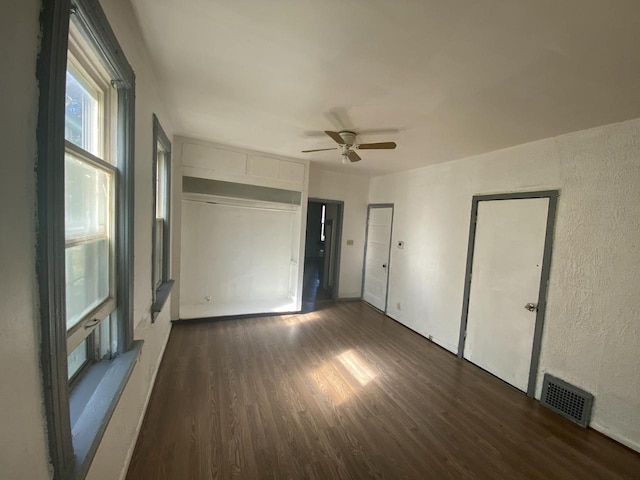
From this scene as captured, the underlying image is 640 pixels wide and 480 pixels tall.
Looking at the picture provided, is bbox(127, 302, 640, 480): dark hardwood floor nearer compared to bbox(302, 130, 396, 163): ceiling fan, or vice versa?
bbox(127, 302, 640, 480): dark hardwood floor

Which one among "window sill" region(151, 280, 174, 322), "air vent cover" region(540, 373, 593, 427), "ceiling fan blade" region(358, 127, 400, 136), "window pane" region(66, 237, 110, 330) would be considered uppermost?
"ceiling fan blade" region(358, 127, 400, 136)

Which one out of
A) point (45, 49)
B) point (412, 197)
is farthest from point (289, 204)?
point (45, 49)

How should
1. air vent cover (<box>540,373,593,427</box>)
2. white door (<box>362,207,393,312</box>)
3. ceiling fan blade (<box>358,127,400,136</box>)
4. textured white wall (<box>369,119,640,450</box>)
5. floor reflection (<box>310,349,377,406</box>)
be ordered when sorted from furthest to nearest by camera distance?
1. white door (<box>362,207,393,312</box>)
2. ceiling fan blade (<box>358,127,400,136</box>)
3. floor reflection (<box>310,349,377,406</box>)
4. air vent cover (<box>540,373,593,427</box>)
5. textured white wall (<box>369,119,640,450</box>)

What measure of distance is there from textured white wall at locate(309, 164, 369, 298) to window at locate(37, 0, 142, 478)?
3.69 meters

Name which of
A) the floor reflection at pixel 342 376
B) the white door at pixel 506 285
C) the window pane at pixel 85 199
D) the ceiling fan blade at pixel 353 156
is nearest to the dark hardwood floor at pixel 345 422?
the floor reflection at pixel 342 376

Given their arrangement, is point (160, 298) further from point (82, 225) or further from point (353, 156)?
point (353, 156)

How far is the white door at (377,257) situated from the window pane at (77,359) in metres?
4.12

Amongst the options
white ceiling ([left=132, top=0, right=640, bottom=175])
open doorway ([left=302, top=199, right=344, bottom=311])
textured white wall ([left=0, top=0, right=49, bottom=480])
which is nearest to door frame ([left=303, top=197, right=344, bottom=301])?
open doorway ([left=302, top=199, right=344, bottom=311])

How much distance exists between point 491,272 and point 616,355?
1.13 metres

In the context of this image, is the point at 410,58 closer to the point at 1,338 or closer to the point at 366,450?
the point at 1,338

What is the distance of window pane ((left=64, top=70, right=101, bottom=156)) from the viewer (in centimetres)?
103

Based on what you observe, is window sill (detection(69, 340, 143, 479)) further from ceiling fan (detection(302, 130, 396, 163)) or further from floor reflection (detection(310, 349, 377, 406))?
ceiling fan (detection(302, 130, 396, 163))

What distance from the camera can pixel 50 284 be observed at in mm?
727

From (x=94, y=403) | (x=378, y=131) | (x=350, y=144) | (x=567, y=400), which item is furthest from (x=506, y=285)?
(x=94, y=403)
